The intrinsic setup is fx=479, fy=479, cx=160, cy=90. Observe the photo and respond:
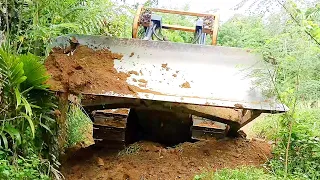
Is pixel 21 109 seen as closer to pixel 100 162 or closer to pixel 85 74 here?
pixel 85 74

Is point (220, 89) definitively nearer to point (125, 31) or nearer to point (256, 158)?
point (256, 158)

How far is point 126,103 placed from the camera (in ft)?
14.0

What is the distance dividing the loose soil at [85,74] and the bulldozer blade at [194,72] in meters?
0.08

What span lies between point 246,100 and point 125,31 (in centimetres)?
397

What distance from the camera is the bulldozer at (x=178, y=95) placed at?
3957mm

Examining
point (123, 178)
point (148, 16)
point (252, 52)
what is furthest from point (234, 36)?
point (123, 178)

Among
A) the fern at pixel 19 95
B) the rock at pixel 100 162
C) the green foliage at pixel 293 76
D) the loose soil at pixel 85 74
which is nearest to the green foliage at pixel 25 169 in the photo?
the fern at pixel 19 95

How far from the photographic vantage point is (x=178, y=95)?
3.94 metres

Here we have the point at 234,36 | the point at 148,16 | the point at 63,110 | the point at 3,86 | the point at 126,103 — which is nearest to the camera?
the point at 3,86

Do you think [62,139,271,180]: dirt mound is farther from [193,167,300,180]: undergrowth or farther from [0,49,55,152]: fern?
[0,49,55,152]: fern

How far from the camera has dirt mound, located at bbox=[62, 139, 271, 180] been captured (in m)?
3.98

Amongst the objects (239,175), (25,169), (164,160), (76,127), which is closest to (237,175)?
(239,175)

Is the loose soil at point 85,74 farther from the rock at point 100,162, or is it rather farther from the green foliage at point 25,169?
the rock at point 100,162

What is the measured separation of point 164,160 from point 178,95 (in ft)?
2.11
